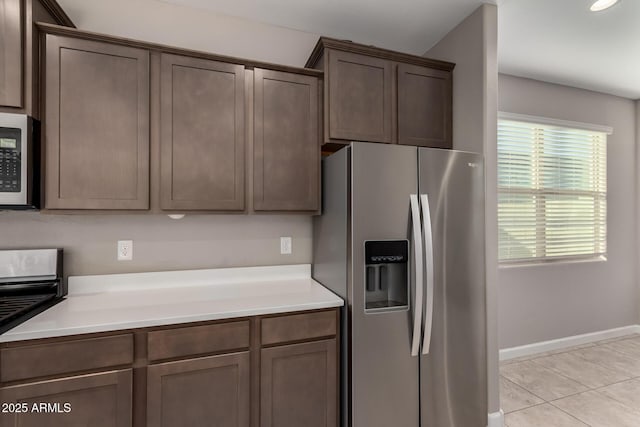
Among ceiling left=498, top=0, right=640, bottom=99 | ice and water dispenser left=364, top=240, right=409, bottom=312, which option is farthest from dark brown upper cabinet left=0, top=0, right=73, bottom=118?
ceiling left=498, top=0, right=640, bottom=99

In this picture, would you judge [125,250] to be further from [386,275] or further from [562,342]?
[562,342]

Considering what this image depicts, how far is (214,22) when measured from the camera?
7.02 ft

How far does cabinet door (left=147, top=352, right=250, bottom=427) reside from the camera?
1.39 m

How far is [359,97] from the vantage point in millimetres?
2031

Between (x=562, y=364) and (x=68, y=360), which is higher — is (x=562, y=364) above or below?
below

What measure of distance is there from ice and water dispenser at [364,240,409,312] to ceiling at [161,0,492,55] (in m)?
1.58

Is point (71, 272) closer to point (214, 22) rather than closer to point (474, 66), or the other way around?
point (214, 22)

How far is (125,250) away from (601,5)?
3.47 meters

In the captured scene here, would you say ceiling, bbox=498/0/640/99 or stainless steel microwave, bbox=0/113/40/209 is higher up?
ceiling, bbox=498/0/640/99

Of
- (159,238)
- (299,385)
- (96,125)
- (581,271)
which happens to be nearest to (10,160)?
(96,125)

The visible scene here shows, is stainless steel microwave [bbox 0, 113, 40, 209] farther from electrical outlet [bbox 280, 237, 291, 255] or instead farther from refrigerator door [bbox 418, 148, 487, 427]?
refrigerator door [bbox 418, 148, 487, 427]

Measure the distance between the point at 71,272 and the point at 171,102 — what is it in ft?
3.85

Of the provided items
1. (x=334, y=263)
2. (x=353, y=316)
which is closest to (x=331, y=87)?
(x=334, y=263)

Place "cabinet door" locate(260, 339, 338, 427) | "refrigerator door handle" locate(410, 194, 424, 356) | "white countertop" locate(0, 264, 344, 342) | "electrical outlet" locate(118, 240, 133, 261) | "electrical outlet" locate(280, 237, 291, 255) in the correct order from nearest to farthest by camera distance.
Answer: "white countertop" locate(0, 264, 344, 342) → "cabinet door" locate(260, 339, 338, 427) → "refrigerator door handle" locate(410, 194, 424, 356) → "electrical outlet" locate(118, 240, 133, 261) → "electrical outlet" locate(280, 237, 291, 255)
